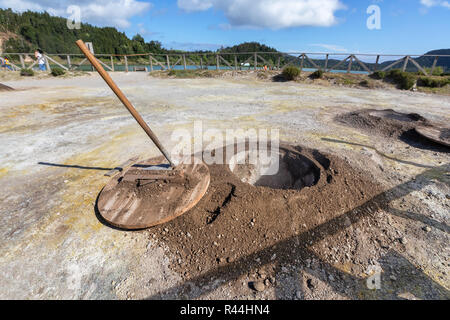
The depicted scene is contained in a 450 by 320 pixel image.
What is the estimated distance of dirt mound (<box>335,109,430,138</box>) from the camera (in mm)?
5457

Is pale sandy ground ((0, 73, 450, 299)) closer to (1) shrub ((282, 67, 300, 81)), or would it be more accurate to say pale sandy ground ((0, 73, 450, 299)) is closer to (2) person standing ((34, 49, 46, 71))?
(1) shrub ((282, 67, 300, 81))

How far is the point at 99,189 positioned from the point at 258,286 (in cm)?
275

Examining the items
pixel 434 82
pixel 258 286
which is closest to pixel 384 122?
pixel 258 286

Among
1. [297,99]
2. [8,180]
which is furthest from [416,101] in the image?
[8,180]

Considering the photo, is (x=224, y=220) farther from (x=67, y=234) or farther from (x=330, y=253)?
(x=67, y=234)

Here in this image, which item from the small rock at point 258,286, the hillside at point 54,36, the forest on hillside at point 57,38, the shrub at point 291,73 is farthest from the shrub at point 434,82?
the hillside at point 54,36

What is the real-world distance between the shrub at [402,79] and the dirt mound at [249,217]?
12414 millimetres

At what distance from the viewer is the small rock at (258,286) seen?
191cm

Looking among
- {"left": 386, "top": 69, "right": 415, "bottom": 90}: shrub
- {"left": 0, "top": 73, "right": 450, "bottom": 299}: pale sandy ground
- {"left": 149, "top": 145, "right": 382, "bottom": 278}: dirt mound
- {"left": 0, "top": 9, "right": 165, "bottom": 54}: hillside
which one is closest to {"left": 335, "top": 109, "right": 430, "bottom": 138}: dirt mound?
{"left": 0, "top": 73, "right": 450, "bottom": 299}: pale sandy ground

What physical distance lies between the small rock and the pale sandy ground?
0.18 ft

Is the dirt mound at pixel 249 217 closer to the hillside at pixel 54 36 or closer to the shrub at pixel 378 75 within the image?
the shrub at pixel 378 75

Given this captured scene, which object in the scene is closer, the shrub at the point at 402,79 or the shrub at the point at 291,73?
the shrub at the point at 402,79

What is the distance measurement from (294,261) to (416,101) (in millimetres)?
10916
